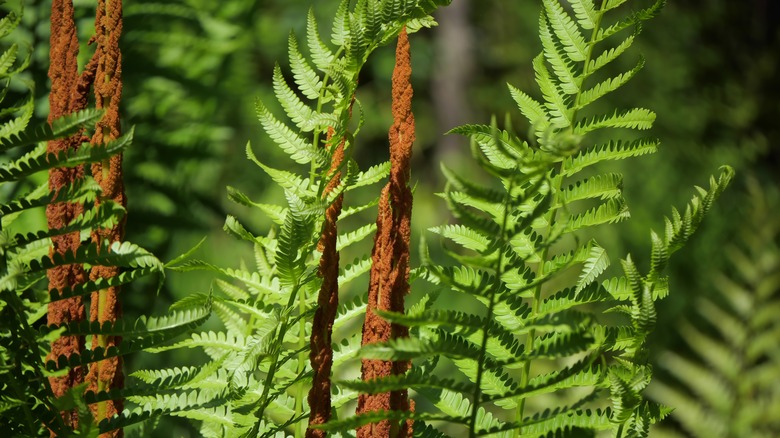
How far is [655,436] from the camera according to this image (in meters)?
1.29

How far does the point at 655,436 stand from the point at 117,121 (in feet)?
3.60

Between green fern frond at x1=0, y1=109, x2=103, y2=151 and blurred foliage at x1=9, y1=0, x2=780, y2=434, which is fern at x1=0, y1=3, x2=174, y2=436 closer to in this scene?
green fern frond at x1=0, y1=109, x2=103, y2=151

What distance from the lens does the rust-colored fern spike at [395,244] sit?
0.34m

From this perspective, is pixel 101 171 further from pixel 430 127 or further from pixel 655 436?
pixel 430 127

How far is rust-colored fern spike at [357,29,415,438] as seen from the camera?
0.34m

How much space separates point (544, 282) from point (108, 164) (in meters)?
0.19

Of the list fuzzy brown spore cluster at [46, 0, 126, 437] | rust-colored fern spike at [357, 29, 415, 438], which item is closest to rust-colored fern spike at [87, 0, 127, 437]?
fuzzy brown spore cluster at [46, 0, 126, 437]

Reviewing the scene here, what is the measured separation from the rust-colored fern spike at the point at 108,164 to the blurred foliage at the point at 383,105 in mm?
77

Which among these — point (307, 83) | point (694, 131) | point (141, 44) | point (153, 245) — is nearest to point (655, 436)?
point (153, 245)

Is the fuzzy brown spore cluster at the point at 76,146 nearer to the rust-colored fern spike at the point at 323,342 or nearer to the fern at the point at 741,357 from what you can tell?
the rust-colored fern spike at the point at 323,342

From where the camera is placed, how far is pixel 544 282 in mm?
334

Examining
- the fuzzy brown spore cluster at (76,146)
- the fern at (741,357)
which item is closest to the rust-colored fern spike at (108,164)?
the fuzzy brown spore cluster at (76,146)

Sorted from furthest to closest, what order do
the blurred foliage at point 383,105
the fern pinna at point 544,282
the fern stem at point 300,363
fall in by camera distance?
the blurred foliage at point 383,105 → the fern stem at point 300,363 → the fern pinna at point 544,282

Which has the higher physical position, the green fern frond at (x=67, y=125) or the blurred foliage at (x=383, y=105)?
the blurred foliage at (x=383, y=105)
